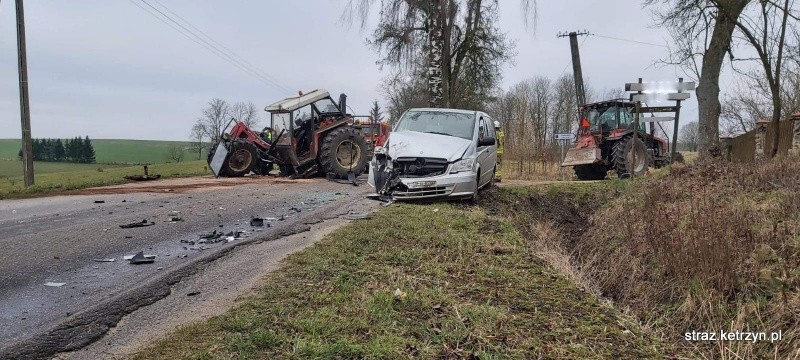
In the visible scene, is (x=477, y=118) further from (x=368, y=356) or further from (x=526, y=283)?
(x=368, y=356)

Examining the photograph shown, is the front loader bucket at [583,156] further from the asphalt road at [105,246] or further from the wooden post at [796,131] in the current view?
the asphalt road at [105,246]

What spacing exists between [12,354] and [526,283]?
3392 mm

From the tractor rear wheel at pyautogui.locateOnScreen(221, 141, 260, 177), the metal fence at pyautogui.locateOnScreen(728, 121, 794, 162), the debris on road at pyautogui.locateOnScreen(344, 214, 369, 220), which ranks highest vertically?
the metal fence at pyautogui.locateOnScreen(728, 121, 794, 162)

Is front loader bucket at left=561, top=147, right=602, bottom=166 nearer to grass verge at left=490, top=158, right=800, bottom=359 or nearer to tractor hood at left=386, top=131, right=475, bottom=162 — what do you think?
grass verge at left=490, top=158, right=800, bottom=359

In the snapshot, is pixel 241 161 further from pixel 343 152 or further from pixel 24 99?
pixel 24 99

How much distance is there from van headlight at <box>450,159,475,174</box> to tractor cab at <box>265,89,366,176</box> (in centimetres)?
619

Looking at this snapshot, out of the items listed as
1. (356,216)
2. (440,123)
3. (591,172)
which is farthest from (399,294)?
(591,172)

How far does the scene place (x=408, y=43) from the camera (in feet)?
53.6

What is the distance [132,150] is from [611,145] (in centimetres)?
4981

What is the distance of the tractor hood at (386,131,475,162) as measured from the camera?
864 centimetres

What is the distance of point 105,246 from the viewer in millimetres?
5738

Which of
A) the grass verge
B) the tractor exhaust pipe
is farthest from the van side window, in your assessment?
the tractor exhaust pipe

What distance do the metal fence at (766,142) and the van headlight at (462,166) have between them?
7457 mm

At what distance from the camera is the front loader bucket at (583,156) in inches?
621
